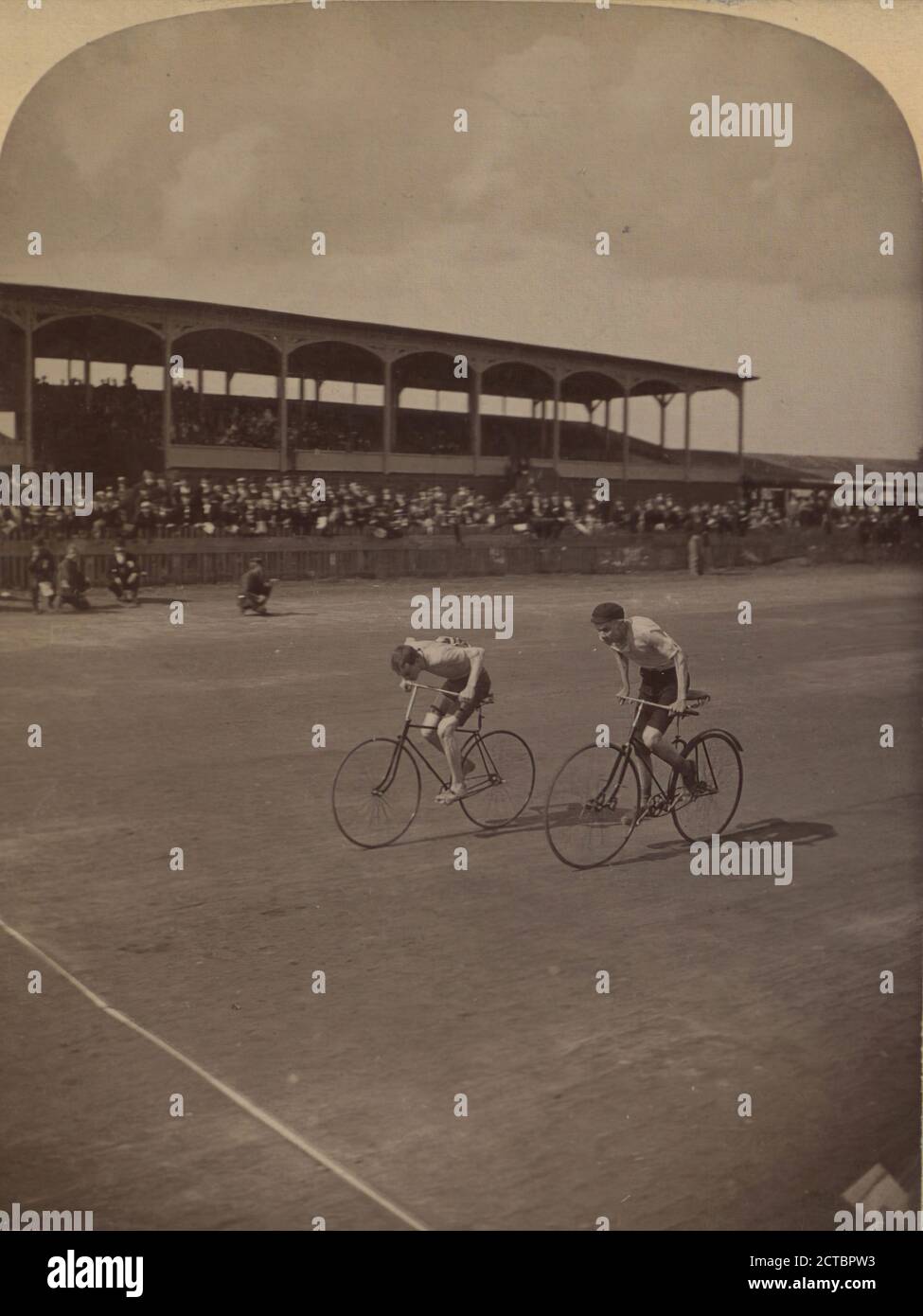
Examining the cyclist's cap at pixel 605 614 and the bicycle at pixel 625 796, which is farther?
the bicycle at pixel 625 796

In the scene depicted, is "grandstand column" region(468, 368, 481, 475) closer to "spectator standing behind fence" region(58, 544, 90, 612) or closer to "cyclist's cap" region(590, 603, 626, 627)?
"cyclist's cap" region(590, 603, 626, 627)

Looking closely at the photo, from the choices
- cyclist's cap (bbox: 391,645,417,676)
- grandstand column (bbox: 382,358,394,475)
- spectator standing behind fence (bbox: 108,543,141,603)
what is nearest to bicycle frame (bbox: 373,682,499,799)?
cyclist's cap (bbox: 391,645,417,676)

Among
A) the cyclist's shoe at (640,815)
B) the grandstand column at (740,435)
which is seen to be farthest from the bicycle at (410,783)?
the grandstand column at (740,435)

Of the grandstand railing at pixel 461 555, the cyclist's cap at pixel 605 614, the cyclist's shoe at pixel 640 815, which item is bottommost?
the cyclist's shoe at pixel 640 815

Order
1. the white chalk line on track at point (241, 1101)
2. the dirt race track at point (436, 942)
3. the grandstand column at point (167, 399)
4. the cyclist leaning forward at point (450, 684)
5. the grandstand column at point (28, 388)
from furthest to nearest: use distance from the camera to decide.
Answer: the cyclist leaning forward at point (450, 684) < the grandstand column at point (167, 399) < the grandstand column at point (28, 388) < the dirt race track at point (436, 942) < the white chalk line on track at point (241, 1101)

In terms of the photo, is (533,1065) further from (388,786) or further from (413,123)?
(413,123)

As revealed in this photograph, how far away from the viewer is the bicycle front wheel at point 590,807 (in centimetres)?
643

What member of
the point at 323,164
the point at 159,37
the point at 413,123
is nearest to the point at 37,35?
the point at 159,37

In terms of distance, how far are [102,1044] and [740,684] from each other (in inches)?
148

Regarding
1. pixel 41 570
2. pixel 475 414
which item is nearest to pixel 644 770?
pixel 475 414

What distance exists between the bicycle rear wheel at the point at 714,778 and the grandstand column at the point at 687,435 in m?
1.52

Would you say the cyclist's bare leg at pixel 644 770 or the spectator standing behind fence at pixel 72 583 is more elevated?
the spectator standing behind fence at pixel 72 583

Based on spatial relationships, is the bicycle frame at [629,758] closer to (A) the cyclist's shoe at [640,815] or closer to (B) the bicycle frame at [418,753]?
(A) the cyclist's shoe at [640,815]

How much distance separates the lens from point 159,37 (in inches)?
232
